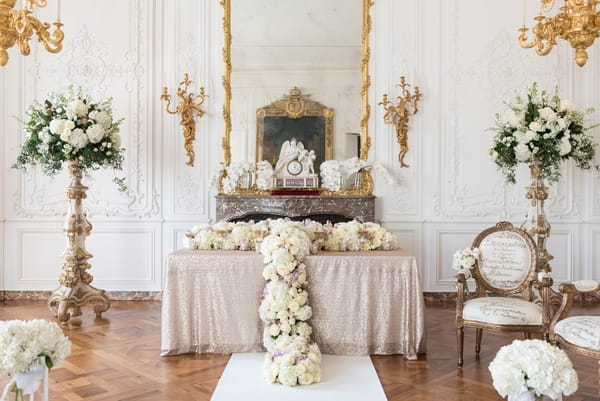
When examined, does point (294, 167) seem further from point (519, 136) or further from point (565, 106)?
point (565, 106)

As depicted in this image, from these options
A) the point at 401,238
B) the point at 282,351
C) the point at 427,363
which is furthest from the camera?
the point at 401,238

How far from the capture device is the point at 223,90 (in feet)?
21.3

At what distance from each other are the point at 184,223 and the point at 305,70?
2570 millimetres

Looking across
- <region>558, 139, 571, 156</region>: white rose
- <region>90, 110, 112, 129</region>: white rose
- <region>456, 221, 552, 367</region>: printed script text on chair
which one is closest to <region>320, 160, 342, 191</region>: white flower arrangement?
<region>456, 221, 552, 367</region>: printed script text on chair

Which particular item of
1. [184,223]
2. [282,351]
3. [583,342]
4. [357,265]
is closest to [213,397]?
[282,351]

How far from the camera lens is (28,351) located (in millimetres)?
1727

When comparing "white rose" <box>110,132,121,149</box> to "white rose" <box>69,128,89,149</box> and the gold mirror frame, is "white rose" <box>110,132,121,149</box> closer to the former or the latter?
"white rose" <box>69,128,89,149</box>

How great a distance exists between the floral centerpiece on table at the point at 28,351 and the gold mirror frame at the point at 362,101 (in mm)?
4606

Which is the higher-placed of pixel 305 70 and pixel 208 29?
pixel 208 29

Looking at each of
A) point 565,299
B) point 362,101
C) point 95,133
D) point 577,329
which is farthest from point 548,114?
point 95,133

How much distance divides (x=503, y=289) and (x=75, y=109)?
4.52 meters

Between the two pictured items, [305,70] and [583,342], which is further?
[305,70]

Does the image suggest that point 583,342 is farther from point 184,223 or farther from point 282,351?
point 184,223

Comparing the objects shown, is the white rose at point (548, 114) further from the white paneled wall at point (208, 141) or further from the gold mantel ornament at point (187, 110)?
the gold mantel ornament at point (187, 110)
